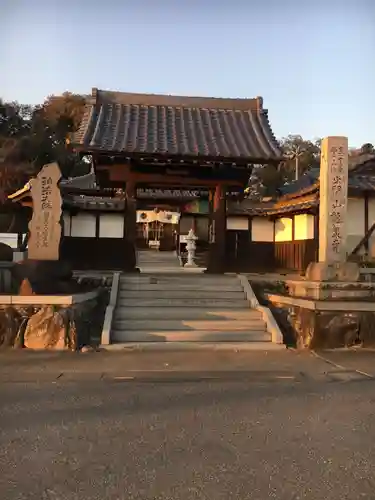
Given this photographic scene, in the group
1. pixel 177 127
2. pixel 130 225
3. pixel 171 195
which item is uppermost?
pixel 177 127

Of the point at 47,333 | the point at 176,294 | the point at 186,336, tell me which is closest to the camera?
the point at 47,333

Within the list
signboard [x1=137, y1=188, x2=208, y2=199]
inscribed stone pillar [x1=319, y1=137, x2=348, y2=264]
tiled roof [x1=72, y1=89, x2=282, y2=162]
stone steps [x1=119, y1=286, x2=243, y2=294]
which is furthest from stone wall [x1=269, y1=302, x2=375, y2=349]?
signboard [x1=137, y1=188, x2=208, y2=199]

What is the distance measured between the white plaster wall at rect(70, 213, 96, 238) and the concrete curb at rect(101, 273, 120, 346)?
20.8 ft

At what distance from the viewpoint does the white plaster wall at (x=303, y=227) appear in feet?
54.0

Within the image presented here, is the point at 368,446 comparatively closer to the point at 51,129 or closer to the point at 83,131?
the point at 83,131

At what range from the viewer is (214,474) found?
3.25 m

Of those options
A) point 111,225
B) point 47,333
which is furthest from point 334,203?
point 111,225

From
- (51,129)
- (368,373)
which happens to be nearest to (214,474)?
(368,373)

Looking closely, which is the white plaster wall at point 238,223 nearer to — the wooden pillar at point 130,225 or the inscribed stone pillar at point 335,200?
the wooden pillar at point 130,225

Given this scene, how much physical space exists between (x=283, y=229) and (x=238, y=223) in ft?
6.09

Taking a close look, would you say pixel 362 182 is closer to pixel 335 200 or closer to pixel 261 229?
pixel 261 229

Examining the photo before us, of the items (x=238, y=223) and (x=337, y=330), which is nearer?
(x=337, y=330)

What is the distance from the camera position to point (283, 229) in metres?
18.2

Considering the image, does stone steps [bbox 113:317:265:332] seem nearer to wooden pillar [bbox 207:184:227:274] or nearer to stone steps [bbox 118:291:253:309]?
stone steps [bbox 118:291:253:309]
